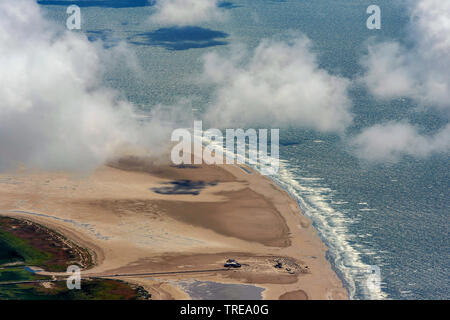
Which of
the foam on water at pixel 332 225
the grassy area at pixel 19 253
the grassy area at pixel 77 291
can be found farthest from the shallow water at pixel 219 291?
the grassy area at pixel 19 253

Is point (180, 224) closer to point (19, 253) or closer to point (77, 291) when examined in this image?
point (19, 253)

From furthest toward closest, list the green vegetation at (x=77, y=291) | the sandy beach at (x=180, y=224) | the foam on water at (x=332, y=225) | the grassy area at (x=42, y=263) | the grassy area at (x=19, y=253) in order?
the grassy area at (x=19, y=253), the sandy beach at (x=180, y=224), the foam on water at (x=332, y=225), the grassy area at (x=42, y=263), the green vegetation at (x=77, y=291)

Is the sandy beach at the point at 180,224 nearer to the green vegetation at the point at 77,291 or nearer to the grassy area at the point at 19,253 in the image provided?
the green vegetation at the point at 77,291

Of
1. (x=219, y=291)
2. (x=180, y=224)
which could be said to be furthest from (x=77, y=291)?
(x=180, y=224)

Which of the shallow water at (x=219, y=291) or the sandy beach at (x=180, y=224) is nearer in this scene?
the shallow water at (x=219, y=291)

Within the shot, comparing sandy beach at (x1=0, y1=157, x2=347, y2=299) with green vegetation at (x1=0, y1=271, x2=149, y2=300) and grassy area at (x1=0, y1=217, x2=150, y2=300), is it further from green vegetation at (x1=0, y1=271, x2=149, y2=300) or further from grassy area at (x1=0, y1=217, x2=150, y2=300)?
green vegetation at (x1=0, y1=271, x2=149, y2=300)

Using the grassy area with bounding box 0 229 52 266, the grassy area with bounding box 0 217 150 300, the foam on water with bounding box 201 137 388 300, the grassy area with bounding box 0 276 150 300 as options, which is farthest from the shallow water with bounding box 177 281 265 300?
the grassy area with bounding box 0 229 52 266

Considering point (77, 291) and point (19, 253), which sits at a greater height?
point (19, 253)

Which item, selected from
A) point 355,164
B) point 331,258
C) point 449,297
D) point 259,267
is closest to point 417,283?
point 449,297
